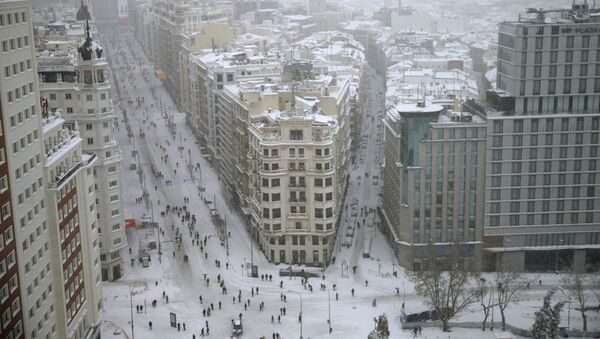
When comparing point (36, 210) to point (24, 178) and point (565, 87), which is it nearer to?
point (24, 178)

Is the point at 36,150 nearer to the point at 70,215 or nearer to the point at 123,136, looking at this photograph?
the point at 70,215

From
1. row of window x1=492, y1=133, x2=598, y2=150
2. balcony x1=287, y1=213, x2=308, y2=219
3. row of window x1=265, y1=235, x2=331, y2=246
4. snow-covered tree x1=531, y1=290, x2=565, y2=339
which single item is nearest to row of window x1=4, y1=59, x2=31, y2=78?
balcony x1=287, y1=213, x2=308, y2=219

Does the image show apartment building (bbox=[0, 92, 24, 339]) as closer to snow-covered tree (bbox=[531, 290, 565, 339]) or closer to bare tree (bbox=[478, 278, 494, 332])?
snow-covered tree (bbox=[531, 290, 565, 339])


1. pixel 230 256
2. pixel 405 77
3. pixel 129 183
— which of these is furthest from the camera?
pixel 405 77

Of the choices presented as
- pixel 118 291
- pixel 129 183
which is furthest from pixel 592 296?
pixel 129 183

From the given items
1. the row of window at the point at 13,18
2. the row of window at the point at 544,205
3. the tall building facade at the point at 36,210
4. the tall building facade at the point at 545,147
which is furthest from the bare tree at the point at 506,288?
the row of window at the point at 13,18

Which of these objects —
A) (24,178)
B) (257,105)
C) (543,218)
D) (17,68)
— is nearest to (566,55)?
(543,218)

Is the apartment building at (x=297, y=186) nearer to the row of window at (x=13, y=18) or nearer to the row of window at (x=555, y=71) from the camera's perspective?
the row of window at (x=555, y=71)
